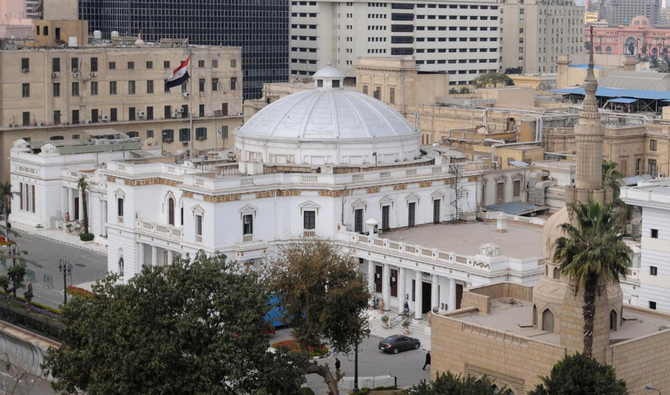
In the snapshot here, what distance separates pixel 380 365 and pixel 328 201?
1721 cm

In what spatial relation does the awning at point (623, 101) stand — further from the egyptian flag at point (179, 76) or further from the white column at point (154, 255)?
the white column at point (154, 255)

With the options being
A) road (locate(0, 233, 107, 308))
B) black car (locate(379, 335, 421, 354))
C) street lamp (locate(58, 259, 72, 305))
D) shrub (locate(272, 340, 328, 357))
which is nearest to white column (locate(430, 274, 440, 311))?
black car (locate(379, 335, 421, 354))

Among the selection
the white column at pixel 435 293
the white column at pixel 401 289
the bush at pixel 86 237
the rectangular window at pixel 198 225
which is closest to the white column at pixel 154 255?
the rectangular window at pixel 198 225

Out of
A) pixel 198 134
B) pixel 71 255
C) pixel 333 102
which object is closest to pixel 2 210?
pixel 71 255

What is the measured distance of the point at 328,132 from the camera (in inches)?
3748

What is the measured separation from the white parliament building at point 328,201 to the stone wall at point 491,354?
18943 millimetres

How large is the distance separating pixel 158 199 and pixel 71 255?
15.8 m

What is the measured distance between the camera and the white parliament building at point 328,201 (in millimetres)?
87688

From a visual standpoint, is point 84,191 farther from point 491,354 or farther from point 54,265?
point 491,354

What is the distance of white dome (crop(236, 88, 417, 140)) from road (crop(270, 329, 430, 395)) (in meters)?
18.9

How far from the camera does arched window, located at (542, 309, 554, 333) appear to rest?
61719 millimetres

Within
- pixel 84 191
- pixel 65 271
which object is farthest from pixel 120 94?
pixel 65 271


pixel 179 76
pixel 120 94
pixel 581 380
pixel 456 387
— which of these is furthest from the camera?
pixel 120 94

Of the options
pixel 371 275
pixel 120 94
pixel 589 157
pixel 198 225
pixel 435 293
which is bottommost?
pixel 435 293
